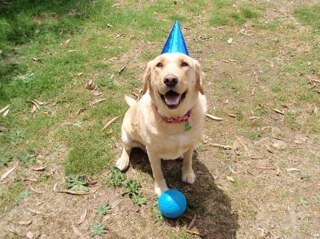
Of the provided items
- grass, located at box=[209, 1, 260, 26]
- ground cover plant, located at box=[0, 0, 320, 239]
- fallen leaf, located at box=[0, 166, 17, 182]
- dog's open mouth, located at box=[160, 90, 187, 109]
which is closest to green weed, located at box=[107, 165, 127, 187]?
ground cover plant, located at box=[0, 0, 320, 239]

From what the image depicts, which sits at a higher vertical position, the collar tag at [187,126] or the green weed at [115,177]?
the collar tag at [187,126]

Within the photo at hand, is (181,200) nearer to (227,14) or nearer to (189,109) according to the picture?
(189,109)

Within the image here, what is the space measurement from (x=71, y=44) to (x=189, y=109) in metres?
3.74

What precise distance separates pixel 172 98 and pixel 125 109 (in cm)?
205

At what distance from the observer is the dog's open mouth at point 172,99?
3230 mm

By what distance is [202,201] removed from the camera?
13.5ft

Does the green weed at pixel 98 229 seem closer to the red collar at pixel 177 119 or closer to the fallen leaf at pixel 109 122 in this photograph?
the red collar at pixel 177 119

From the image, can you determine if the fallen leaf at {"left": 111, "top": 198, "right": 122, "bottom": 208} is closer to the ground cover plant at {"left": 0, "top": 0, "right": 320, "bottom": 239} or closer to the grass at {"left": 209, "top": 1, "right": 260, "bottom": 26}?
the ground cover plant at {"left": 0, "top": 0, "right": 320, "bottom": 239}

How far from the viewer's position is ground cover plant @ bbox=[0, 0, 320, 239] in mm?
3959

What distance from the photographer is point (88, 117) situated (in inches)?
201

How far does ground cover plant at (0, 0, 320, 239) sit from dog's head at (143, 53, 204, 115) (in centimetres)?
129

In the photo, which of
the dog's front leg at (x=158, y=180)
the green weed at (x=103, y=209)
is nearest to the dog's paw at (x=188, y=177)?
the dog's front leg at (x=158, y=180)

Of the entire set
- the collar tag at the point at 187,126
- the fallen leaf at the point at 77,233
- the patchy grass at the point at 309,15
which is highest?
the collar tag at the point at 187,126

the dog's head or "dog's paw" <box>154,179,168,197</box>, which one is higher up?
the dog's head
